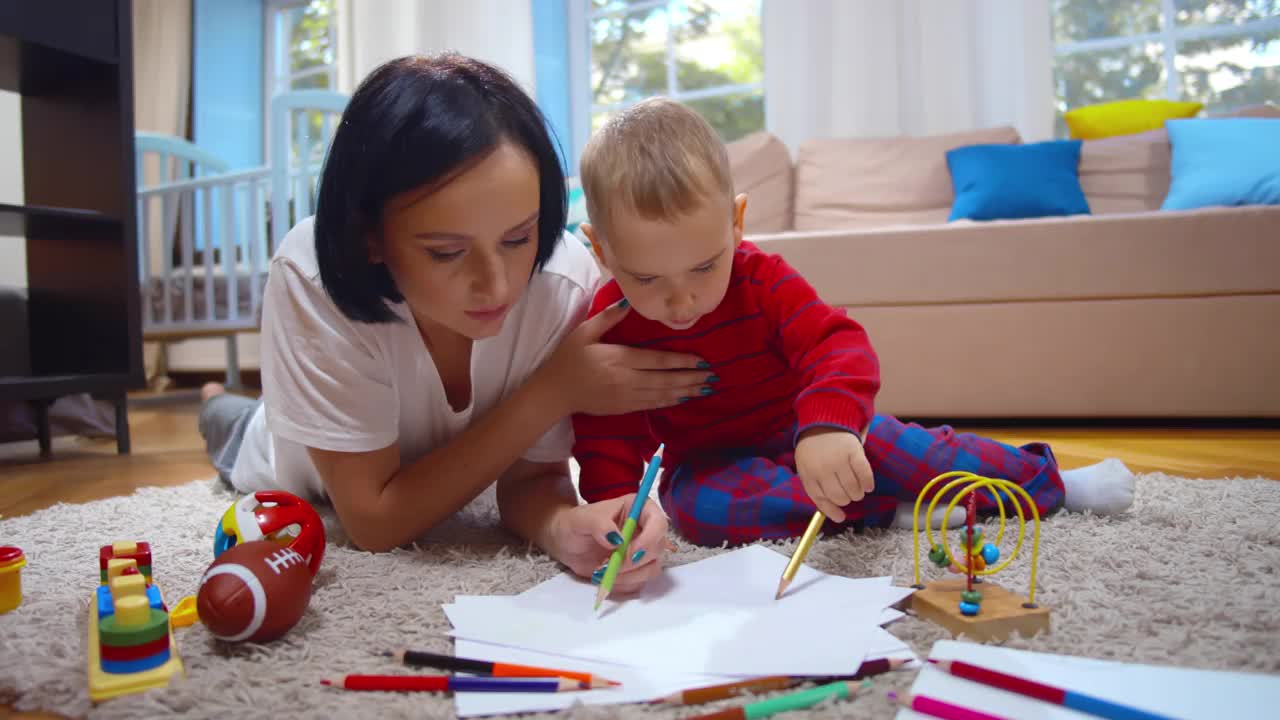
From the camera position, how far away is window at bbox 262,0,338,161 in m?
4.76

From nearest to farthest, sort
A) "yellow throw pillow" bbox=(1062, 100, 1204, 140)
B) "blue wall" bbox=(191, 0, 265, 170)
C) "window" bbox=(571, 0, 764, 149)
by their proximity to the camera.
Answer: "yellow throw pillow" bbox=(1062, 100, 1204, 140) → "window" bbox=(571, 0, 764, 149) → "blue wall" bbox=(191, 0, 265, 170)

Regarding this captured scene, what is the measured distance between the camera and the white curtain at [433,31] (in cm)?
377

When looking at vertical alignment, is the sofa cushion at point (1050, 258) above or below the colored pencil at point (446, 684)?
above

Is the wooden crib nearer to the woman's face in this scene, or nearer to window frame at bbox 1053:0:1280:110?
the woman's face

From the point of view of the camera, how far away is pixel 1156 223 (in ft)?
6.79

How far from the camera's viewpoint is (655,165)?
0.89 metres

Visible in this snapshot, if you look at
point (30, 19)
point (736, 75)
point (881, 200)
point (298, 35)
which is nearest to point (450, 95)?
point (30, 19)

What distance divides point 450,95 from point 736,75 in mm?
3434

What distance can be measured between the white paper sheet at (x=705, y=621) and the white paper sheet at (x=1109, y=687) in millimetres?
74

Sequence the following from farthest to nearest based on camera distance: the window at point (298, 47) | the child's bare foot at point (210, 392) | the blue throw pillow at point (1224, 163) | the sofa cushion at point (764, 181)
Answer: the window at point (298, 47) < the sofa cushion at point (764, 181) < the blue throw pillow at point (1224, 163) < the child's bare foot at point (210, 392)

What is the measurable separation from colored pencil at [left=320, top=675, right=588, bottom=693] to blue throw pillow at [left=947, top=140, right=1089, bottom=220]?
2.43 metres

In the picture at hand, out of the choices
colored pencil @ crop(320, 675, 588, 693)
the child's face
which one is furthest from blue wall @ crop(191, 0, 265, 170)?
colored pencil @ crop(320, 675, 588, 693)

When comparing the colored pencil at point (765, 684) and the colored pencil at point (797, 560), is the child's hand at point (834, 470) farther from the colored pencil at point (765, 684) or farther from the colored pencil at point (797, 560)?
the colored pencil at point (765, 684)

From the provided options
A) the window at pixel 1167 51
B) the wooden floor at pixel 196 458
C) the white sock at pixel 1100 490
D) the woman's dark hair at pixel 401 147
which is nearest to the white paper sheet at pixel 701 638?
the woman's dark hair at pixel 401 147
